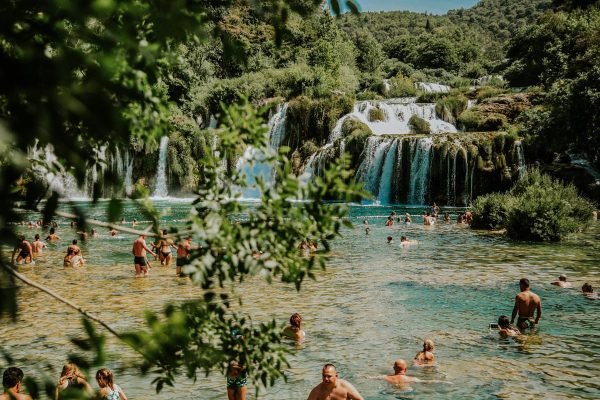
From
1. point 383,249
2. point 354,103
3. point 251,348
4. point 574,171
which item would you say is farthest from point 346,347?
point 354,103

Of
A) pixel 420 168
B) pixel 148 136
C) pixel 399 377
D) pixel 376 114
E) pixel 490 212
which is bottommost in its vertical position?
pixel 399 377

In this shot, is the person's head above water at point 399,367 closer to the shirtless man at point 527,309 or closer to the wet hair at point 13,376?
the shirtless man at point 527,309

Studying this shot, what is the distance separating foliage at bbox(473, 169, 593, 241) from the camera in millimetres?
26734

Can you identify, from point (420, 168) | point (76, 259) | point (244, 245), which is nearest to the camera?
point (244, 245)

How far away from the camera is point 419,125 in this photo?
2060 inches

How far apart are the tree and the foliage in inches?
1049

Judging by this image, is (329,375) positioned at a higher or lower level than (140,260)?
lower

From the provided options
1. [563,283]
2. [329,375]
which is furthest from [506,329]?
[329,375]

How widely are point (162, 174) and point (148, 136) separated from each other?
49339 mm

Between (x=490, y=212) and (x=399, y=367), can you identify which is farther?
(x=490, y=212)

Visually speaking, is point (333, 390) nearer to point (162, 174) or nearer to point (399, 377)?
point (399, 377)

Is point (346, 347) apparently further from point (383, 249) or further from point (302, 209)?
point (383, 249)

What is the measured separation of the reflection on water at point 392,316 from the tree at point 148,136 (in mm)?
548

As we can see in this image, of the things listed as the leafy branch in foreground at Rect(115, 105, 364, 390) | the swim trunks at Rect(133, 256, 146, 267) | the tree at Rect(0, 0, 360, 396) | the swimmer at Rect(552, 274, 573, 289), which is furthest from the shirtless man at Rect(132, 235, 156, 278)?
the leafy branch in foreground at Rect(115, 105, 364, 390)
